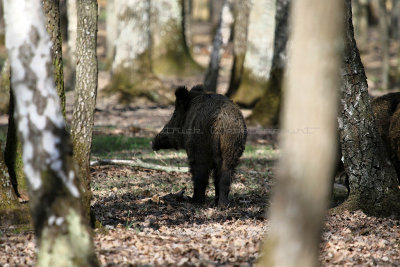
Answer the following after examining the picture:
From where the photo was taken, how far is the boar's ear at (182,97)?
860 centimetres

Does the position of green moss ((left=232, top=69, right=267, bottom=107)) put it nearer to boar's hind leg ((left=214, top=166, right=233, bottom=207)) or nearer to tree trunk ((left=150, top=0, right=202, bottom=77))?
tree trunk ((left=150, top=0, right=202, bottom=77))

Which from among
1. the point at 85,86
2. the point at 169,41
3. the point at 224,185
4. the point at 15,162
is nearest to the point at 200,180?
the point at 224,185

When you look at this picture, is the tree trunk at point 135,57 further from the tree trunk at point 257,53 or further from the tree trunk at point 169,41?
the tree trunk at point 169,41

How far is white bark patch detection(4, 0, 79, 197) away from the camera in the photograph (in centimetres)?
417

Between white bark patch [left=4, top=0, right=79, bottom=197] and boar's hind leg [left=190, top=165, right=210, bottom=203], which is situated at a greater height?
white bark patch [left=4, top=0, right=79, bottom=197]

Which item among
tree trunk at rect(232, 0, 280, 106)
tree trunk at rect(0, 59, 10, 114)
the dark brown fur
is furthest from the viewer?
tree trunk at rect(232, 0, 280, 106)

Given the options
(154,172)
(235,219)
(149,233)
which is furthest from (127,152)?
(149,233)

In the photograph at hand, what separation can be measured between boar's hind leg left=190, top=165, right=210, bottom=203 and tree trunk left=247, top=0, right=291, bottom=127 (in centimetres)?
662

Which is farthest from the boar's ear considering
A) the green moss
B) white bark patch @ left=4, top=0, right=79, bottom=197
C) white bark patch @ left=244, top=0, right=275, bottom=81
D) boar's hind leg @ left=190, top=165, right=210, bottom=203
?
white bark patch @ left=244, top=0, right=275, bottom=81

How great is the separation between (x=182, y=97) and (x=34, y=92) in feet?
15.1

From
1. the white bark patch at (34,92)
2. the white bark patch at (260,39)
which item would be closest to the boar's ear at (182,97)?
the white bark patch at (34,92)

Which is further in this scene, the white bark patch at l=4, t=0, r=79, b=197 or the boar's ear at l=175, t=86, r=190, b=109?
the boar's ear at l=175, t=86, r=190, b=109

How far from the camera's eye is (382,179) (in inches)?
276

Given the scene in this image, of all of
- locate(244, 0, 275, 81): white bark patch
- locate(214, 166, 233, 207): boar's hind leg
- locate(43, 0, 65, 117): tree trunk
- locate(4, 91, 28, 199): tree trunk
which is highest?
locate(244, 0, 275, 81): white bark patch
